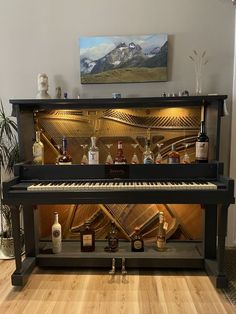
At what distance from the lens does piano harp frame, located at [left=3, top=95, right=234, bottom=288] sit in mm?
2309

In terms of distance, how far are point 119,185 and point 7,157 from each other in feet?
3.96

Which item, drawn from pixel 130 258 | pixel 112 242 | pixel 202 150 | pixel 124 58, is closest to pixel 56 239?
pixel 112 242

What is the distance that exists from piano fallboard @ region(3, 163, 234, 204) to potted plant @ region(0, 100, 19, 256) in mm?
442

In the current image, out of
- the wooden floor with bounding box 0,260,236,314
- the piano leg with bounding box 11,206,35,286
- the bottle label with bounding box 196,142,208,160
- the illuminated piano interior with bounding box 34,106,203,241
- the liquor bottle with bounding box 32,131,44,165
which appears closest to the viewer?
the wooden floor with bounding box 0,260,236,314

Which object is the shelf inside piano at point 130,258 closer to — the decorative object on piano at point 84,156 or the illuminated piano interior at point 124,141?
Answer: the illuminated piano interior at point 124,141

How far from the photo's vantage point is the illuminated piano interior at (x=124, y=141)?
2.81 m

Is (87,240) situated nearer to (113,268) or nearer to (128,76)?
(113,268)

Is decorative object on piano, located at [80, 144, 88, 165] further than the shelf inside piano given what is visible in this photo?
Yes

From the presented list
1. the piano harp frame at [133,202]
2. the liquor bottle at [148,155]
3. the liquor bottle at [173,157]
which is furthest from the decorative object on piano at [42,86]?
the liquor bottle at [173,157]

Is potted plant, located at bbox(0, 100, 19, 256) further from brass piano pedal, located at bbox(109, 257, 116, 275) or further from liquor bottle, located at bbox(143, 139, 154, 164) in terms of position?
liquor bottle, located at bbox(143, 139, 154, 164)

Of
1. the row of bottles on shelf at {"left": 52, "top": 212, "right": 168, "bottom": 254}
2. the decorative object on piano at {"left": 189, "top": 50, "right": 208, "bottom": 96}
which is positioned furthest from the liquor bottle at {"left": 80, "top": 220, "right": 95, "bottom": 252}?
the decorative object on piano at {"left": 189, "top": 50, "right": 208, "bottom": 96}

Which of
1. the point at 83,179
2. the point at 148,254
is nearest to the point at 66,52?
the point at 83,179

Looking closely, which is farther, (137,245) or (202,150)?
(137,245)

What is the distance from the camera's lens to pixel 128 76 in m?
2.88
